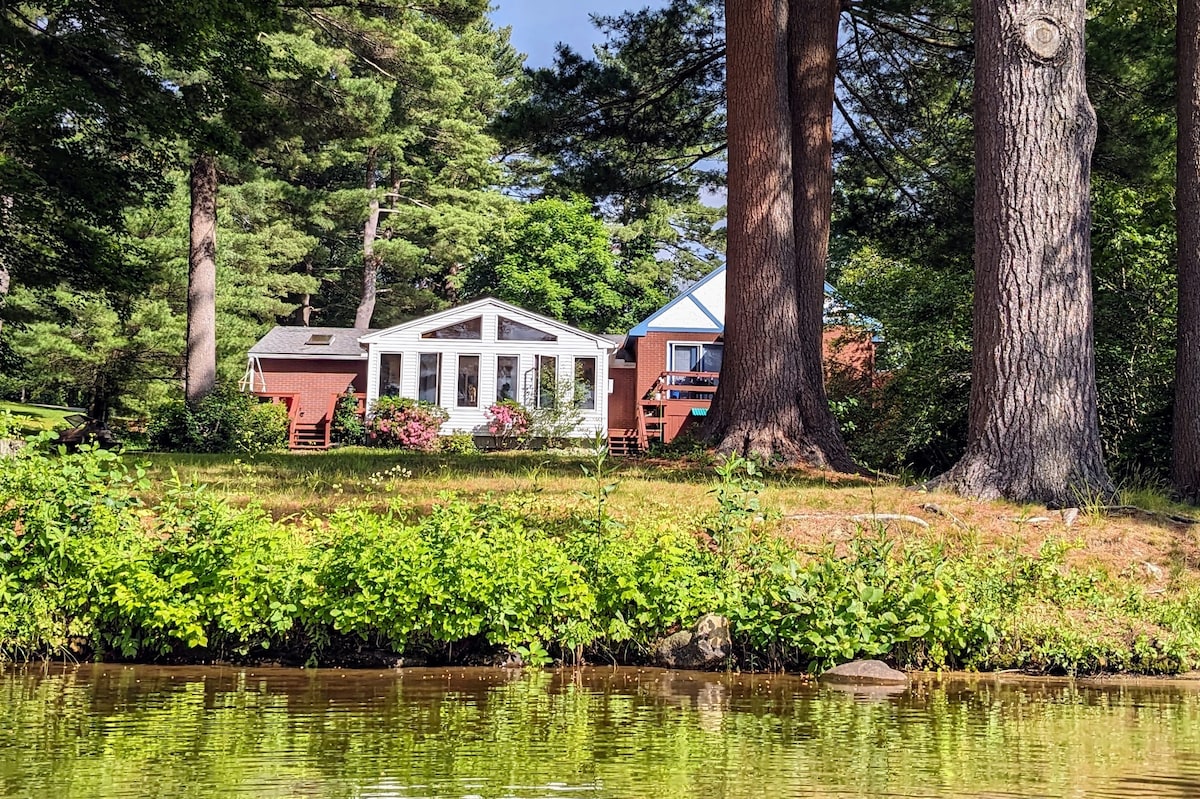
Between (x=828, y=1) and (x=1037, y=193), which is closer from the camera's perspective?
(x=1037, y=193)

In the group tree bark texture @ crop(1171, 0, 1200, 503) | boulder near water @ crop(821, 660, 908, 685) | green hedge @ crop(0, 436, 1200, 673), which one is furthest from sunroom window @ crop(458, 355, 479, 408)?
boulder near water @ crop(821, 660, 908, 685)

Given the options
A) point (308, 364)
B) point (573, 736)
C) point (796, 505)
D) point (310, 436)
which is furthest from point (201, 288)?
point (573, 736)

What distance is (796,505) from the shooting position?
846 cm

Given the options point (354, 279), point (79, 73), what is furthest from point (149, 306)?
point (354, 279)

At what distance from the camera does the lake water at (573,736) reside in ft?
11.8

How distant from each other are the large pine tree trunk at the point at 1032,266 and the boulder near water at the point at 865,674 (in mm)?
3203

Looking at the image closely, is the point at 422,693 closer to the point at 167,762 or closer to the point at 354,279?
the point at 167,762

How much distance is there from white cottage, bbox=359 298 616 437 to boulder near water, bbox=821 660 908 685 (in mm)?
23120

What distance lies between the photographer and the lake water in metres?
3.58

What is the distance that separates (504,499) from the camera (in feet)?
25.7

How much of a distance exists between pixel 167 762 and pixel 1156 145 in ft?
43.9

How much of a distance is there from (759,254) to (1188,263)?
13.8 feet

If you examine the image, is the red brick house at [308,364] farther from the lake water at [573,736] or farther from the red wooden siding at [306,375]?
the lake water at [573,736]

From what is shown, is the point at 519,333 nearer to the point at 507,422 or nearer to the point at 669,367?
the point at 507,422
